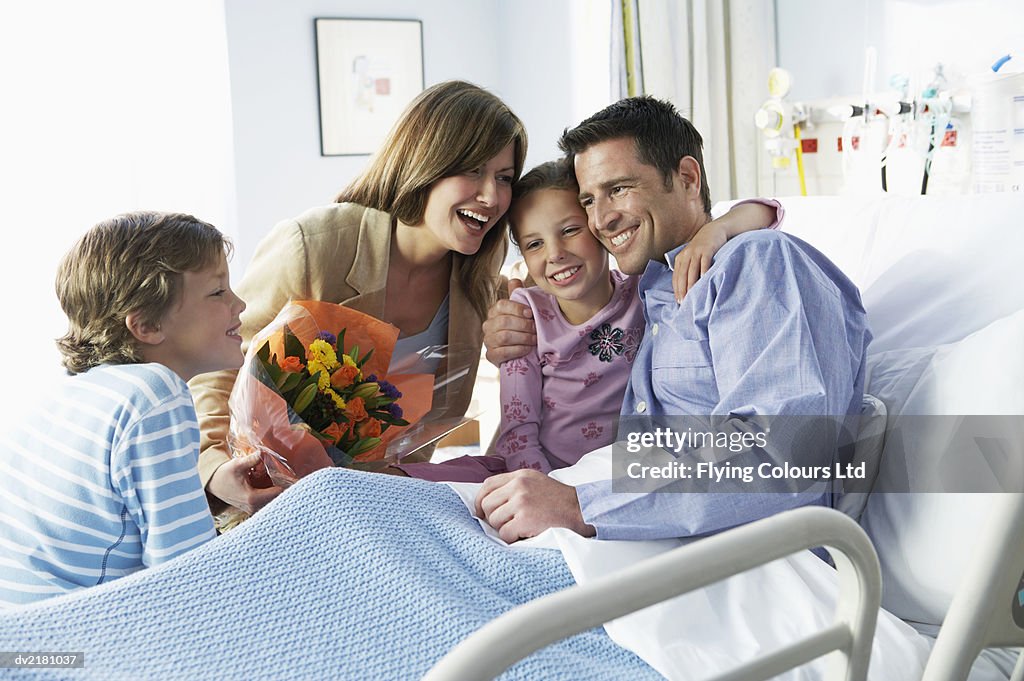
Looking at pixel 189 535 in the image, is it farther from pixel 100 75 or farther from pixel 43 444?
pixel 100 75

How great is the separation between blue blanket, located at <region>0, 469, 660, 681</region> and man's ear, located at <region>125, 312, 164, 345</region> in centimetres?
42

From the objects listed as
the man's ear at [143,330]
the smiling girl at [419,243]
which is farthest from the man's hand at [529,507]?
the man's ear at [143,330]

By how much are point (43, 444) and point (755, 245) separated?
1.02 metres

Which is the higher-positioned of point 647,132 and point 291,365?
point 647,132

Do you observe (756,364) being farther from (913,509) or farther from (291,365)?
(291,365)

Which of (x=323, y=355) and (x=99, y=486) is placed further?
(x=323, y=355)

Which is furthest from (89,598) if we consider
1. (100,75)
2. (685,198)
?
(100,75)

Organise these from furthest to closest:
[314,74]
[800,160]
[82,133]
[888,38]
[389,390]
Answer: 1. [314,74]
2. [82,133]
3. [800,160]
4. [888,38]
5. [389,390]

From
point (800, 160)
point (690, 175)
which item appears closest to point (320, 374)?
point (690, 175)

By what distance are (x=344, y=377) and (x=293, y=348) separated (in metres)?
0.09

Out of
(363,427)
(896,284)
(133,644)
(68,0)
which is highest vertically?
(68,0)

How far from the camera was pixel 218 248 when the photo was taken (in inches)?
58.5

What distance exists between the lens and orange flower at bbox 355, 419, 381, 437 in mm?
1364

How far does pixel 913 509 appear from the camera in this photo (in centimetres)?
117
